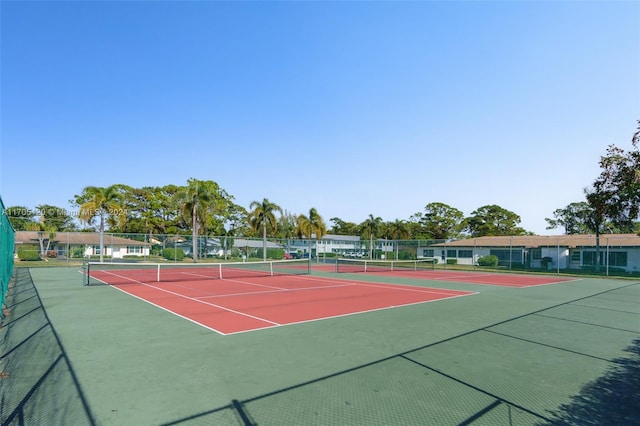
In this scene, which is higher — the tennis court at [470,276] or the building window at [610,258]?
the building window at [610,258]

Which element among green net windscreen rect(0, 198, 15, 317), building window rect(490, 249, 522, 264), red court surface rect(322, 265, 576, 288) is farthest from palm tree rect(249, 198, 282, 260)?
green net windscreen rect(0, 198, 15, 317)

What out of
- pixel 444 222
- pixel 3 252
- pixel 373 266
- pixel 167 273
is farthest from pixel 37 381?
pixel 444 222

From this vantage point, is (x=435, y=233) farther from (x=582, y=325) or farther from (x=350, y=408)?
(x=350, y=408)

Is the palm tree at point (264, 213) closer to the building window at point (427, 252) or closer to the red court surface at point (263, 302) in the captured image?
the building window at point (427, 252)

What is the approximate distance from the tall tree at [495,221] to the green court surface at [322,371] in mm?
70014

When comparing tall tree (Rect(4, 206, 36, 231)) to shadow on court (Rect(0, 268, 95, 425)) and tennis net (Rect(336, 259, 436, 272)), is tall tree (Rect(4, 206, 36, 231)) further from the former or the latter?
shadow on court (Rect(0, 268, 95, 425))

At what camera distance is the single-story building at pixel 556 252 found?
121 ft

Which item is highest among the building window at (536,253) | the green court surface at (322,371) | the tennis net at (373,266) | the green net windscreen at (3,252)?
the green net windscreen at (3,252)

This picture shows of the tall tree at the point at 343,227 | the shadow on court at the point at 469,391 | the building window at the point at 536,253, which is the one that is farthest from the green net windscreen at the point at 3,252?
the tall tree at the point at 343,227

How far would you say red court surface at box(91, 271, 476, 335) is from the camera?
959cm

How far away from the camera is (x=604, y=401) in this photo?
15.7 ft

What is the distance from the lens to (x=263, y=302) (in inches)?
494

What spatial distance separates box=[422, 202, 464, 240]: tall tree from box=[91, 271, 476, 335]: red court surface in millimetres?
66907

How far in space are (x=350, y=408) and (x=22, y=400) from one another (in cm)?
400
